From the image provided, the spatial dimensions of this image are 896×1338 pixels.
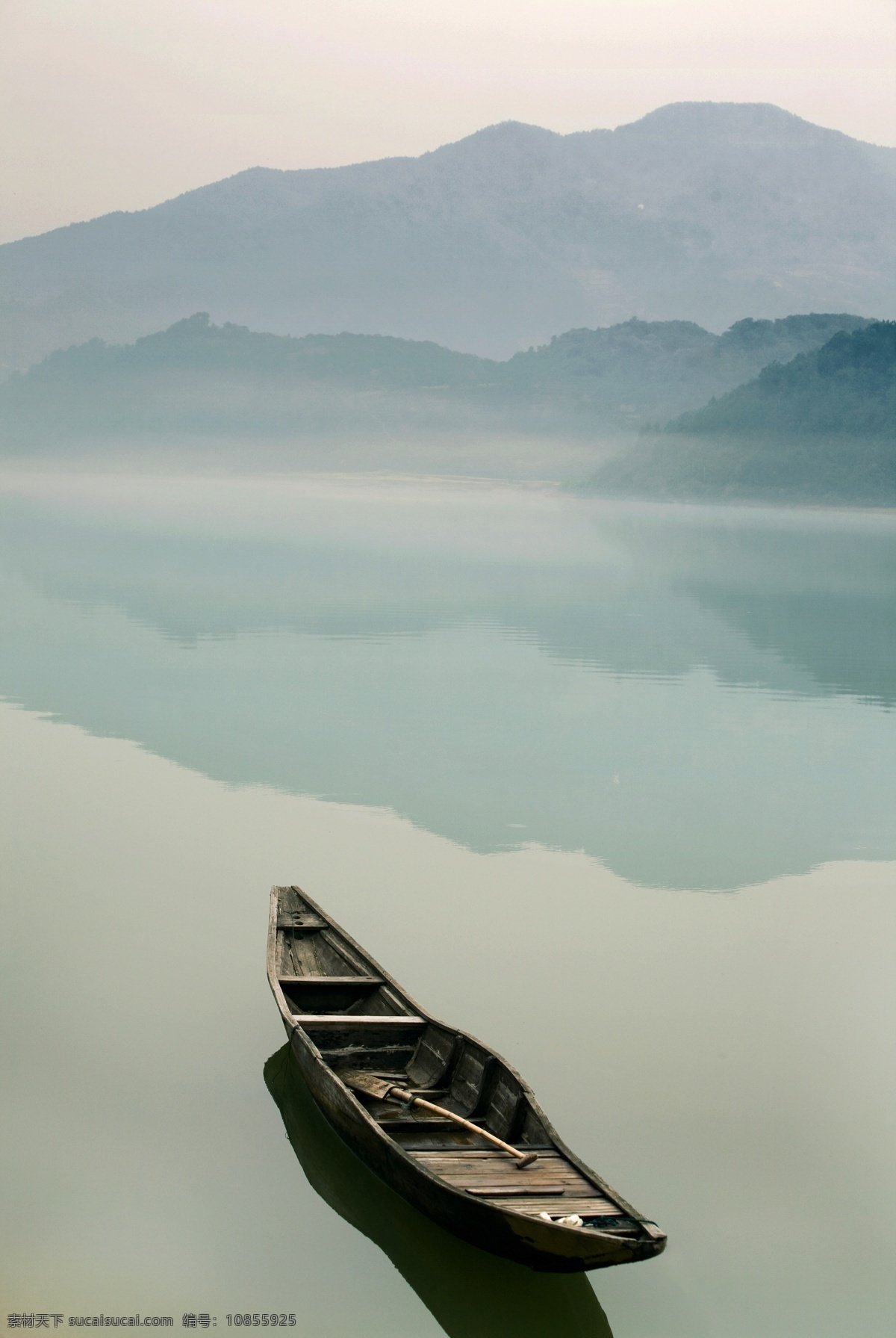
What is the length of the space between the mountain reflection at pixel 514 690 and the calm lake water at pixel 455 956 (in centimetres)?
14

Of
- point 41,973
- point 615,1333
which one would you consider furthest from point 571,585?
point 615,1333

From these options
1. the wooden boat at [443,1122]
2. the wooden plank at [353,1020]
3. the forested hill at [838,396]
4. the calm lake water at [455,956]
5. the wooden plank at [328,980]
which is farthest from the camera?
the forested hill at [838,396]

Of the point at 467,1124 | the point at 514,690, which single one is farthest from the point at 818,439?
the point at 467,1124

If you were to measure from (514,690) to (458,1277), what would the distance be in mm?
22261

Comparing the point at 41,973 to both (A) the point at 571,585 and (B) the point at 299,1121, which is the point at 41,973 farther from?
(A) the point at 571,585

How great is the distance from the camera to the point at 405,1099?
8.60 metres

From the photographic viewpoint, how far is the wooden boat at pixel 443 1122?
6785 mm

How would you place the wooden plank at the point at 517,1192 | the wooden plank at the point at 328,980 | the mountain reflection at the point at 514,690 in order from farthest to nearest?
→ the mountain reflection at the point at 514,690 < the wooden plank at the point at 328,980 < the wooden plank at the point at 517,1192

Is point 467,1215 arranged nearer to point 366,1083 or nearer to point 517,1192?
point 517,1192

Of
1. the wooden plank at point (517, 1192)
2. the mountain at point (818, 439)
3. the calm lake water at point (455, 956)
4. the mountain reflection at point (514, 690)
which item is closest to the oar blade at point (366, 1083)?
the calm lake water at point (455, 956)

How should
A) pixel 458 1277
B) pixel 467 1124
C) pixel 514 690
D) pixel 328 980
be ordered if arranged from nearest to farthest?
pixel 458 1277, pixel 467 1124, pixel 328 980, pixel 514 690

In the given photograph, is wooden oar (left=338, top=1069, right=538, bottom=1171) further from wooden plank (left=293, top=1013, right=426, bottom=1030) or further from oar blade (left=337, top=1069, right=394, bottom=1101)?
wooden plank (left=293, top=1013, right=426, bottom=1030)

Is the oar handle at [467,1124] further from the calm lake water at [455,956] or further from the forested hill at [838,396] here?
the forested hill at [838,396]

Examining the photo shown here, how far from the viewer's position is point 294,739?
23281 mm
